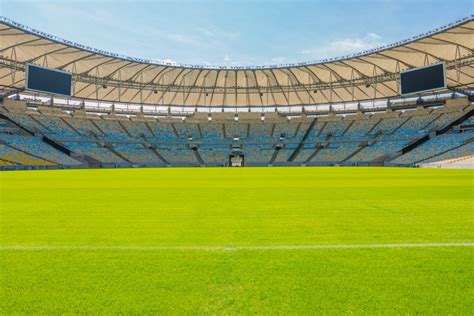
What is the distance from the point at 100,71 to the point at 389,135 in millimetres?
46364

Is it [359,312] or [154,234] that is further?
[154,234]

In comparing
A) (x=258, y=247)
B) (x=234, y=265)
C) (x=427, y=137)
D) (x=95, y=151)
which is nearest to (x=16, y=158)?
(x=95, y=151)

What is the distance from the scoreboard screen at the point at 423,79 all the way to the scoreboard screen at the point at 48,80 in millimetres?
44249

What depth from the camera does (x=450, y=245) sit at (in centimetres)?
353

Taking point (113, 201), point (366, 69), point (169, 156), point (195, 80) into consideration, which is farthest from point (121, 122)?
point (113, 201)

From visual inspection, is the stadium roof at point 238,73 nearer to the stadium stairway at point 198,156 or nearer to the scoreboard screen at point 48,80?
the scoreboard screen at point 48,80

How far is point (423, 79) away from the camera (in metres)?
37.8

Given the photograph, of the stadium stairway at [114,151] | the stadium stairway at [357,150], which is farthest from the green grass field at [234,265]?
the stadium stairway at [114,151]

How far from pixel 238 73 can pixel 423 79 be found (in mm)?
26774

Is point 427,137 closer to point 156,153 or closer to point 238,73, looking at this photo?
point 238,73

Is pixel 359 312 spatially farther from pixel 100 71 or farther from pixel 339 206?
pixel 100 71

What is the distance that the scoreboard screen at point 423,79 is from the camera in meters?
36.4

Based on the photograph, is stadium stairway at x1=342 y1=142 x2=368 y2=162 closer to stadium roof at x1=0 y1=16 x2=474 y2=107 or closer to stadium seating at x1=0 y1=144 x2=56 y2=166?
stadium roof at x1=0 y1=16 x2=474 y2=107

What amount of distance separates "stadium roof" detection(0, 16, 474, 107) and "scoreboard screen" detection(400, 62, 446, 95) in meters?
1.73
